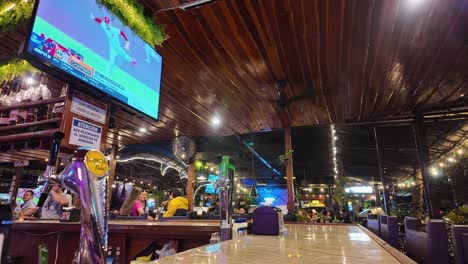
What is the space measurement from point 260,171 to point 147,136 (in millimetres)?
9569

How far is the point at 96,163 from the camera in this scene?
69cm

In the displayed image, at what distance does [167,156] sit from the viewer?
726 cm

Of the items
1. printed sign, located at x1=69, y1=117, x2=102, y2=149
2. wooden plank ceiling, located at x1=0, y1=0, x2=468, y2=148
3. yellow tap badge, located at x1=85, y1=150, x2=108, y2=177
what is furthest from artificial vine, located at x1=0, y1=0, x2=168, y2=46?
yellow tap badge, located at x1=85, y1=150, x2=108, y2=177

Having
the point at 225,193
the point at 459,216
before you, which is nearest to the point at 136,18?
the point at 225,193

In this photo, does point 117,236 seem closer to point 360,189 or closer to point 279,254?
point 279,254

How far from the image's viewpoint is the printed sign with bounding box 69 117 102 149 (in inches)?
62.2

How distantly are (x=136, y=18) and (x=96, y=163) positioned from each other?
1762 millimetres

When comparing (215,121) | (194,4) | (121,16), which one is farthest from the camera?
(215,121)

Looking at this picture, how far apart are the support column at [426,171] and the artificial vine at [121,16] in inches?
187

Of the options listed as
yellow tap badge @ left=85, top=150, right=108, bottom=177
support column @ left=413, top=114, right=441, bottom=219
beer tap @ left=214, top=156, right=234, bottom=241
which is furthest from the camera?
support column @ left=413, top=114, right=441, bottom=219

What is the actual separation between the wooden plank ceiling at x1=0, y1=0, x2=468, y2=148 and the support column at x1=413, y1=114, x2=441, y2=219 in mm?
321

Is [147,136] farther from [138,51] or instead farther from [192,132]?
[138,51]

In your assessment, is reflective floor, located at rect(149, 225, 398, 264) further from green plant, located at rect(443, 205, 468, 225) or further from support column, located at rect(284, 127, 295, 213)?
support column, located at rect(284, 127, 295, 213)

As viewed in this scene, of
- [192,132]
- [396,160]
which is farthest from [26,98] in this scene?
[396,160]
